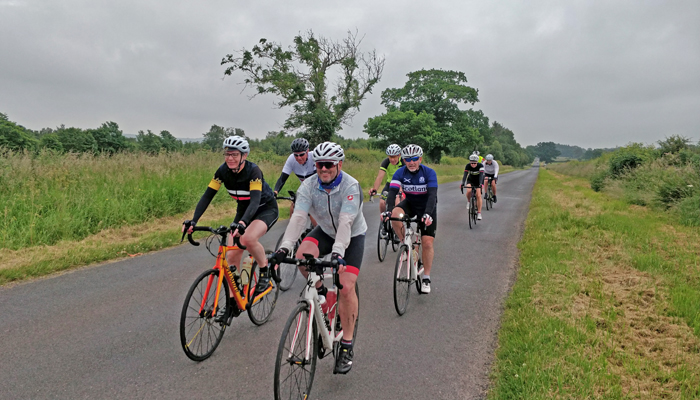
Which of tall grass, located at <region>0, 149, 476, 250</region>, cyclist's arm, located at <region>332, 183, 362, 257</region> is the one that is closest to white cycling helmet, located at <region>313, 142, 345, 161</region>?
cyclist's arm, located at <region>332, 183, 362, 257</region>

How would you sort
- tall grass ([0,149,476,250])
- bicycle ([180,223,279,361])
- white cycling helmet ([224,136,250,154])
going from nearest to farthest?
bicycle ([180,223,279,361]), white cycling helmet ([224,136,250,154]), tall grass ([0,149,476,250])

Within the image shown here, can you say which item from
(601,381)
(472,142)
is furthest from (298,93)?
(472,142)

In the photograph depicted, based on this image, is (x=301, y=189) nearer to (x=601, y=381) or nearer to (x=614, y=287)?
(x=601, y=381)

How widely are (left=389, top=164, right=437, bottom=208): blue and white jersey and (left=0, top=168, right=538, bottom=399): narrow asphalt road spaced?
4.63 feet

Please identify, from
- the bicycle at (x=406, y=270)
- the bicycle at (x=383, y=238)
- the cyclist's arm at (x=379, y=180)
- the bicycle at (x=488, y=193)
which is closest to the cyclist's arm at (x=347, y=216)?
the bicycle at (x=406, y=270)

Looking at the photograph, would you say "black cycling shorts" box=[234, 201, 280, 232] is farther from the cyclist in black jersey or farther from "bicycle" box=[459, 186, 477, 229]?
"bicycle" box=[459, 186, 477, 229]

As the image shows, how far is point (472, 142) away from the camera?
49.8 meters

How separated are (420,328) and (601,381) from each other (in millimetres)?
1812

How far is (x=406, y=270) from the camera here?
5.07m

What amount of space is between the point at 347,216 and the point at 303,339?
1.08 metres

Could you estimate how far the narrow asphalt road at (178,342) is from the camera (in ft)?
10.2

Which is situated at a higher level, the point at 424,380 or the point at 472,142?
the point at 472,142

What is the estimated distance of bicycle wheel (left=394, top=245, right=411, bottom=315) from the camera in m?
4.67

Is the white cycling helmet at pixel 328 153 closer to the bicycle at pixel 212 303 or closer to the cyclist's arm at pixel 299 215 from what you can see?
the cyclist's arm at pixel 299 215
